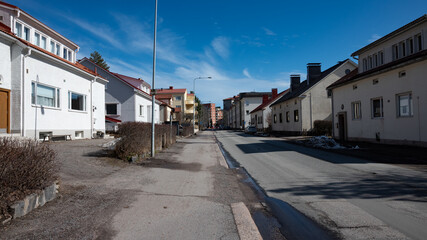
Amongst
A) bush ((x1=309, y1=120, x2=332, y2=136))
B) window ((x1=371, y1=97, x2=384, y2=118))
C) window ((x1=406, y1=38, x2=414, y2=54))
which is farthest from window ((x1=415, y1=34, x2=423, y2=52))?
bush ((x1=309, y1=120, x2=332, y2=136))

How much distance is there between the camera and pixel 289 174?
8.49 meters

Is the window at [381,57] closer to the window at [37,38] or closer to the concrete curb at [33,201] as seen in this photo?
the concrete curb at [33,201]

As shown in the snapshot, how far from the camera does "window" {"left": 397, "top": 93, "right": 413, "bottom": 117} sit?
48.8 ft

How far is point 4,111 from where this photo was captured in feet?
38.4

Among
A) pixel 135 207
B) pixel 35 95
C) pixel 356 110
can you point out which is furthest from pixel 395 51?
pixel 35 95

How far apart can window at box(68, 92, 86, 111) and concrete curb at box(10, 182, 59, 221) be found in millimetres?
13343

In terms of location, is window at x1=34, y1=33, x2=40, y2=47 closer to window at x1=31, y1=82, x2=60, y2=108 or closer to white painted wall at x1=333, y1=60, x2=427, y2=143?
window at x1=31, y1=82, x2=60, y2=108

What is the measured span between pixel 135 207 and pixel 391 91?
16.9 metres

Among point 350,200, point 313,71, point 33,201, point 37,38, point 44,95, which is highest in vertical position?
point 313,71

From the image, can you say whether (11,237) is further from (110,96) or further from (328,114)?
(328,114)

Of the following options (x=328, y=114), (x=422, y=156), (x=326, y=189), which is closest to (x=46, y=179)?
(x=326, y=189)

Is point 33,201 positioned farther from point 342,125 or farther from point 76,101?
point 342,125

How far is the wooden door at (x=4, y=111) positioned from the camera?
37.6 feet

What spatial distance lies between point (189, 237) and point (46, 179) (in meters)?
2.83
